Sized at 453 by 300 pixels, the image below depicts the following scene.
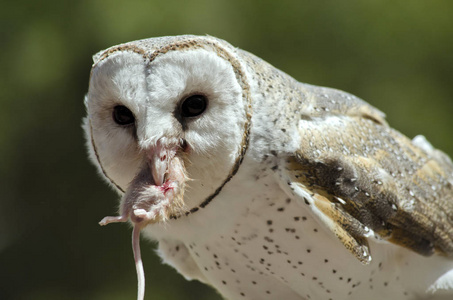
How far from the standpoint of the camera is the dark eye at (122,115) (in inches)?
69.1

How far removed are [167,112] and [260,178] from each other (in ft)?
1.29

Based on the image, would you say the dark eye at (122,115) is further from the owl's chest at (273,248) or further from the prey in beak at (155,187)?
the owl's chest at (273,248)

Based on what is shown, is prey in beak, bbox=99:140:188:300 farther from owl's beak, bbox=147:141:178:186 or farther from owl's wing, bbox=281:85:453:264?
owl's wing, bbox=281:85:453:264

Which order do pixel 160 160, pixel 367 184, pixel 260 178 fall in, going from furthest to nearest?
pixel 367 184, pixel 260 178, pixel 160 160

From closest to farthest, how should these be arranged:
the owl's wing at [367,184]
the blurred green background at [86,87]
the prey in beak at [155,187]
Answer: the prey in beak at [155,187]
the owl's wing at [367,184]
the blurred green background at [86,87]

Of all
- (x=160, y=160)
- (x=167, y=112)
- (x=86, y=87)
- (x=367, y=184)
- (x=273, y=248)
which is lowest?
(x=86, y=87)

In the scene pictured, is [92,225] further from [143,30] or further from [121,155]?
[121,155]

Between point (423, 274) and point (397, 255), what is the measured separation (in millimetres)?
108

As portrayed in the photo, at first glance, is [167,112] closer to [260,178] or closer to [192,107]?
[192,107]

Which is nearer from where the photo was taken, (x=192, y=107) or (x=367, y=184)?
(x=192, y=107)

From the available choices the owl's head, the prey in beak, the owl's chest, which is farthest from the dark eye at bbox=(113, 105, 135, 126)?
the owl's chest

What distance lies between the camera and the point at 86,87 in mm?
5461

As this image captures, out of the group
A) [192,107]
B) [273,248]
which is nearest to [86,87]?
[273,248]

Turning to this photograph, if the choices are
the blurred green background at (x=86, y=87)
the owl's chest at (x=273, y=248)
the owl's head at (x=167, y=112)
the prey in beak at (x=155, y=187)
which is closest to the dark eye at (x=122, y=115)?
the owl's head at (x=167, y=112)
